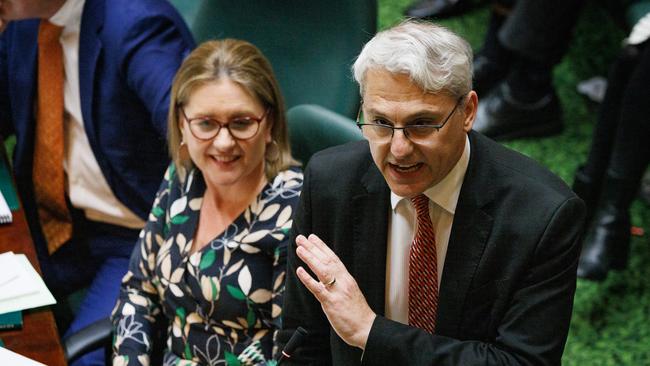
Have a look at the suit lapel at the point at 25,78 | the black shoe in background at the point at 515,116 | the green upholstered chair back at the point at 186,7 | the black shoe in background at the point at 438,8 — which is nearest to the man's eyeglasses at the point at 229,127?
the suit lapel at the point at 25,78

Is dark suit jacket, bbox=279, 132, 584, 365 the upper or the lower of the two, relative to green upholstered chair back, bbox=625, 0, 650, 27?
upper

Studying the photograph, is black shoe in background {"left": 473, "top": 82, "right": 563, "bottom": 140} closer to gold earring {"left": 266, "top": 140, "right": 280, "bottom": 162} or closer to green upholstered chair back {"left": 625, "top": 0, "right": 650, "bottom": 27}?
green upholstered chair back {"left": 625, "top": 0, "right": 650, "bottom": 27}

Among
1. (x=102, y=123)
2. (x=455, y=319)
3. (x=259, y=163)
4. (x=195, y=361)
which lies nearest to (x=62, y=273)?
(x=102, y=123)

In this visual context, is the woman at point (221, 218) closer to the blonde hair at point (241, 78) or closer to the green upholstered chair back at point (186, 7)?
the blonde hair at point (241, 78)

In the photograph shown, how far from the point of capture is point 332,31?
2.64 m

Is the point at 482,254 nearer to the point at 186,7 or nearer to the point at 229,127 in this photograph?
the point at 229,127

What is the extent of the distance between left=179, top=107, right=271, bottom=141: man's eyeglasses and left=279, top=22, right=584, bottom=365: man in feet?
0.95

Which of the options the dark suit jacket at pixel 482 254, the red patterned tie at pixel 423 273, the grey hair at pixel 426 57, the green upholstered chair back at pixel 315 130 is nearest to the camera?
the grey hair at pixel 426 57

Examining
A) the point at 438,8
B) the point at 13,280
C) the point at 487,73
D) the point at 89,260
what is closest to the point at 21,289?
the point at 13,280

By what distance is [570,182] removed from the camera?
3605 mm

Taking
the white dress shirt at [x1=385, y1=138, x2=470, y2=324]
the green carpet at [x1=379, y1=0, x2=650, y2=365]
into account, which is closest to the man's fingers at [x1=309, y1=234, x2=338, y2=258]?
the white dress shirt at [x1=385, y1=138, x2=470, y2=324]

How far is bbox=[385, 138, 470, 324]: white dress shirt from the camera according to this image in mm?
1707

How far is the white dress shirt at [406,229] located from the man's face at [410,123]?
53mm

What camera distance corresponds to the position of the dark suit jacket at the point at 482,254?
1.62 meters
